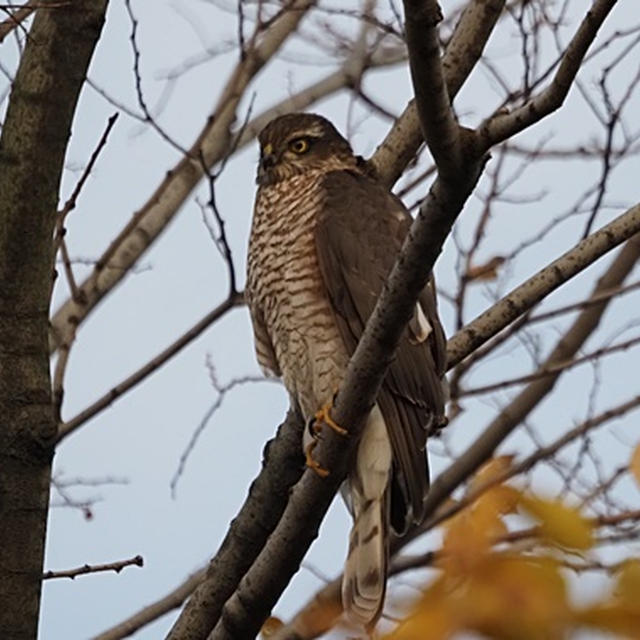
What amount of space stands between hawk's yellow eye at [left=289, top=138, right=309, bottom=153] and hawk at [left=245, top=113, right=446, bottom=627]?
0.47 feet

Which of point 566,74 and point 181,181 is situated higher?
point 181,181

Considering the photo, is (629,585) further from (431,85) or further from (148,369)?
(148,369)

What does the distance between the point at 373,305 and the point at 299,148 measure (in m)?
1.11

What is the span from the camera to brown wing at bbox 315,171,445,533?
11.6 ft

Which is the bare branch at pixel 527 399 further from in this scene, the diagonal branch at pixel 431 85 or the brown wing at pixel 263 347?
the diagonal branch at pixel 431 85

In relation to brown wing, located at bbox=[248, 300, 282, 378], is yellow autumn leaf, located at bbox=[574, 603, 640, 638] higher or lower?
lower

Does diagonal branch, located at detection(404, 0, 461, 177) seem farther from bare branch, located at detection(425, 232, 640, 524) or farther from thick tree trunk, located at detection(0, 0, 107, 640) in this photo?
bare branch, located at detection(425, 232, 640, 524)

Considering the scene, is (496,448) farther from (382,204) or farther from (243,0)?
(243,0)

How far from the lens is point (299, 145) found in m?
4.68

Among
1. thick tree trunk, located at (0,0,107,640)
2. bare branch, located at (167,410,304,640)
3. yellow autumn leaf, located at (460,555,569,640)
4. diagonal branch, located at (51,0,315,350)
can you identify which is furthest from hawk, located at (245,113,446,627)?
yellow autumn leaf, located at (460,555,569,640)

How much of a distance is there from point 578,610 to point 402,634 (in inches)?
8.9

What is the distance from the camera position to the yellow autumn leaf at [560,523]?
140 cm

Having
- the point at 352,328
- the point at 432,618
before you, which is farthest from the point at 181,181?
the point at 432,618

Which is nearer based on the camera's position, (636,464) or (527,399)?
(636,464)
